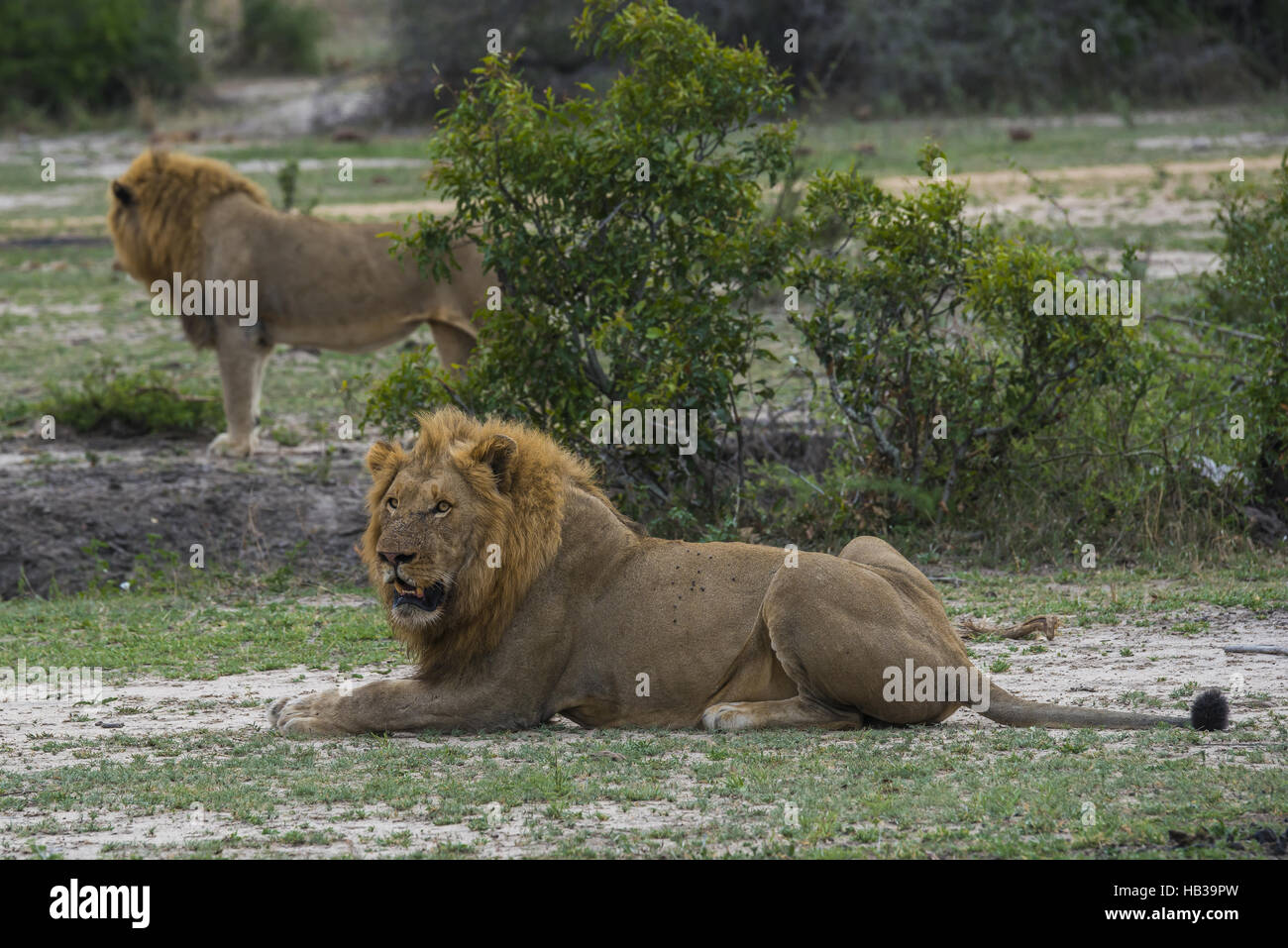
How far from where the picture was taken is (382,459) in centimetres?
648

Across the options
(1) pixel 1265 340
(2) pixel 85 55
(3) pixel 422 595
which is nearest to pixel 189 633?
Result: (3) pixel 422 595

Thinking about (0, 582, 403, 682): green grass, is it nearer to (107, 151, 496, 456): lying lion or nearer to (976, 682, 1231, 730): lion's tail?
(976, 682, 1231, 730): lion's tail

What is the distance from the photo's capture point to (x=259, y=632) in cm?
849

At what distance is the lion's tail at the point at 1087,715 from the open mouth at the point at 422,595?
6.64 feet

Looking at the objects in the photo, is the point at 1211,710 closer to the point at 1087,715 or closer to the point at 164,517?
the point at 1087,715

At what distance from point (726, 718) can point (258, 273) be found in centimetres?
757

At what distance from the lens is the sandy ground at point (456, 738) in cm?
498

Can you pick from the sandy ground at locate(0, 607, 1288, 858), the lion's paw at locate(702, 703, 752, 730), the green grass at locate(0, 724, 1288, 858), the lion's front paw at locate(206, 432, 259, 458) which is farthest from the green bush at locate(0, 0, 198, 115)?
the lion's paw at locate(702, 703, 752, 730)

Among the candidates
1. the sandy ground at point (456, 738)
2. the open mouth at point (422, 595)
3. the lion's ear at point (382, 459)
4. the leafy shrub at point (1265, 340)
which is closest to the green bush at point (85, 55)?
the leafy shrub at point (1265, 340)

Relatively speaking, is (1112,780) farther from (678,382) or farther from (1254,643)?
(678,382)

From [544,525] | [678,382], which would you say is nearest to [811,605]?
[544,525]

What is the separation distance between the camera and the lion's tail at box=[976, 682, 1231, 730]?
579 cm

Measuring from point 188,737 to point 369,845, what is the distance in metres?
1.78

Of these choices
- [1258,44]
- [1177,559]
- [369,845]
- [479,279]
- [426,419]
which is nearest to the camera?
[369,845]
